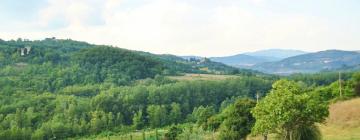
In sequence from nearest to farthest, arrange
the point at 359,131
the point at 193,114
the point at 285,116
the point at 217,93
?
the point at 285,116 → the point at 359,131 → the point at 193,114 → the point at 217,93

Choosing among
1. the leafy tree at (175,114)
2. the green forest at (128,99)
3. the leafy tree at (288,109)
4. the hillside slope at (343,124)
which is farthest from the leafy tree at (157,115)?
the leafy tree at (288,109)

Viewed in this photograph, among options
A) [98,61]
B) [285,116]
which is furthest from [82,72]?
[285,116]

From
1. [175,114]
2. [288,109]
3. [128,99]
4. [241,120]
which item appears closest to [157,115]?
[175,114]

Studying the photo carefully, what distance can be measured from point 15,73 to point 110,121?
38.6 metres

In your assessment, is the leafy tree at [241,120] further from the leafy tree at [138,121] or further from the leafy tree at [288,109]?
the leafy tree at [138,121]

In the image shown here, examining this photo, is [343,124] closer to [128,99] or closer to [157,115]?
[157,115]

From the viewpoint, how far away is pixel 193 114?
93.2 meters

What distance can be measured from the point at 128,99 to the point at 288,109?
72598mm

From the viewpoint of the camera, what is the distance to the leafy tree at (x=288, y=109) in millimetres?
23172

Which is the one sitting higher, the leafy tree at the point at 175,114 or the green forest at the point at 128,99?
the green forest at the point at 128,99

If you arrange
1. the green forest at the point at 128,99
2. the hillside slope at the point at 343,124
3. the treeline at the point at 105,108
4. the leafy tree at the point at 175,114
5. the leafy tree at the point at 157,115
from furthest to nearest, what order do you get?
the leafy tree at the point at 175,114, the leafy tree at the point at 157,115, the treeline at the point at 105,108, the hillside slope at the point at 343,124, the green forest at the point at 128,99

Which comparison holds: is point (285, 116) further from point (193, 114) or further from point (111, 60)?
point (111, 60)

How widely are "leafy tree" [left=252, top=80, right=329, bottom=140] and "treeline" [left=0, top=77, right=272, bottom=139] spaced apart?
4187 centimetres

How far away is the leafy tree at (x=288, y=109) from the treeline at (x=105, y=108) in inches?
1649
